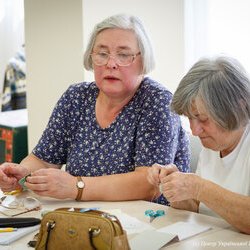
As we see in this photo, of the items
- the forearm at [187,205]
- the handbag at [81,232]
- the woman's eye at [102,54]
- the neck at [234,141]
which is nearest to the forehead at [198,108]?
the neck at [234,141]

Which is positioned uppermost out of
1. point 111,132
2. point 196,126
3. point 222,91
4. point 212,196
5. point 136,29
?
point 136,29

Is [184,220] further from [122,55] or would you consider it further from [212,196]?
[122,55]

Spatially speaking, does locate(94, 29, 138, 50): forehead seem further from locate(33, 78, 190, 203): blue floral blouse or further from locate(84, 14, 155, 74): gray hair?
locate(33, 78, 190, 203): blue floral blouse

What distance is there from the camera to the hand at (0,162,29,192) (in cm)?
233

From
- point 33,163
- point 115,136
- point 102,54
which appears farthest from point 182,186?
point 33,163

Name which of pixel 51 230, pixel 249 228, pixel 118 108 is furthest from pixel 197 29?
pixel 51 230

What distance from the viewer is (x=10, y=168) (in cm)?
236

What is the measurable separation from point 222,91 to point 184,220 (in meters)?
0.48

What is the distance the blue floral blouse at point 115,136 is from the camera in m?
2.30

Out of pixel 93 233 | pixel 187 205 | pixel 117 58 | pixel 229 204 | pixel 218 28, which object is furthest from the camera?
pixel 218 28

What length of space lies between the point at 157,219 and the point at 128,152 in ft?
1.61

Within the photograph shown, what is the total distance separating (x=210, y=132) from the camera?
1913 mm

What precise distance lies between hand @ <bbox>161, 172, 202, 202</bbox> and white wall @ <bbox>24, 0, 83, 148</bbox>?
1606 mm

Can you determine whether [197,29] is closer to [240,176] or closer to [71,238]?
[240,176]
